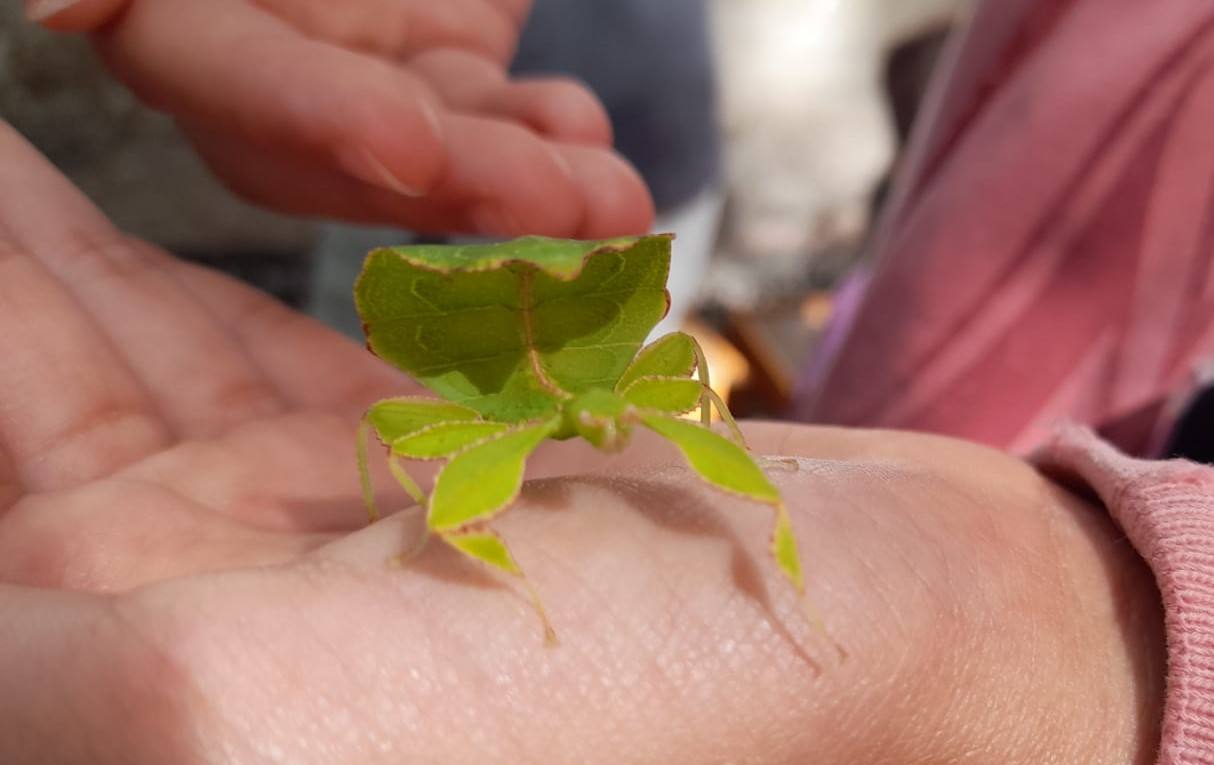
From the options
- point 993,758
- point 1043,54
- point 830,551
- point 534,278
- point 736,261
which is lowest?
point 736,261

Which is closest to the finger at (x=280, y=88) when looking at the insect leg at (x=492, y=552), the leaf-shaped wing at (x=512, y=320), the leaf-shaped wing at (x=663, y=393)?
the leaf-shaped wing at (x=512, y=320)

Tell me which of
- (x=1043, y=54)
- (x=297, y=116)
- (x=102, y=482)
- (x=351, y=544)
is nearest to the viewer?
(x=351, y=544)

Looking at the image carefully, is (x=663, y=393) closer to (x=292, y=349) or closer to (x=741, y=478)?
(x=741, y=478)

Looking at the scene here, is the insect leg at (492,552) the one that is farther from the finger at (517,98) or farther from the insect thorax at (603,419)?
the finger at (517,98)

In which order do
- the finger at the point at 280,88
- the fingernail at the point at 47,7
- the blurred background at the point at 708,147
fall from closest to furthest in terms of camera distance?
the finger at the point at 280,88 < the fingernail at the point at 47,7 < the blurred background at the point at 708,147

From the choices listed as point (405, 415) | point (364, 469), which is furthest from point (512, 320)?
point (364, 469)

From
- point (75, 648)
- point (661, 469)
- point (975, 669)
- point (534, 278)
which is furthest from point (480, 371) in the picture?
point (975, 669)

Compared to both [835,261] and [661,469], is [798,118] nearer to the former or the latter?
[835,261]
